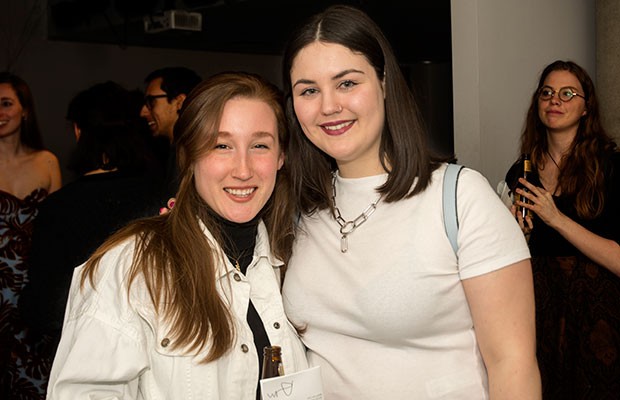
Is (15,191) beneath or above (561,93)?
beneath

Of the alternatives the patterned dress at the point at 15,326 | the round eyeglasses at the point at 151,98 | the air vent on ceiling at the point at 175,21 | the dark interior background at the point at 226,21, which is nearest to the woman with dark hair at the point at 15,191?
the patterned dress at the point at 15,326

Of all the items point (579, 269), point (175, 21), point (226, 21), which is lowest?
point (579, 269)

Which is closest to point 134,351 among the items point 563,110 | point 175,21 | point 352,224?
point 352,224

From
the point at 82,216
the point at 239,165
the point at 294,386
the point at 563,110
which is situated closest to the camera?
the point at 294,386

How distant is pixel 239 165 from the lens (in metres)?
1.87

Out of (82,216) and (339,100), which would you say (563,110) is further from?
(82,216)

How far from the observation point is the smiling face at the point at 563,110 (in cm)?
341

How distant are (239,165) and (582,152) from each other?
6.58 feet

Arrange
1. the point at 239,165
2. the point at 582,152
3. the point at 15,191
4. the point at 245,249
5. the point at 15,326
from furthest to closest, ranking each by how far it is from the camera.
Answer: the point at 15,191, the point at 15,326, the point at 582,152, the point at 245,249, the point at 239,165

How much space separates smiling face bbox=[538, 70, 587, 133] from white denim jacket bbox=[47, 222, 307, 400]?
6.82 ft

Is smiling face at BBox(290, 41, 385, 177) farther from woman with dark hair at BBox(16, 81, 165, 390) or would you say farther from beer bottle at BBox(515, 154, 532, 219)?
beer bottle at BBox(515, 154, 532, 219)

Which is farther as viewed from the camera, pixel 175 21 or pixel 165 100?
pixel 175 21

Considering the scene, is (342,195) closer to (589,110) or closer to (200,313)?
(200,313)

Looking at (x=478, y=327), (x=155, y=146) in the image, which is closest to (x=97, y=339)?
(x=478, y=327)
